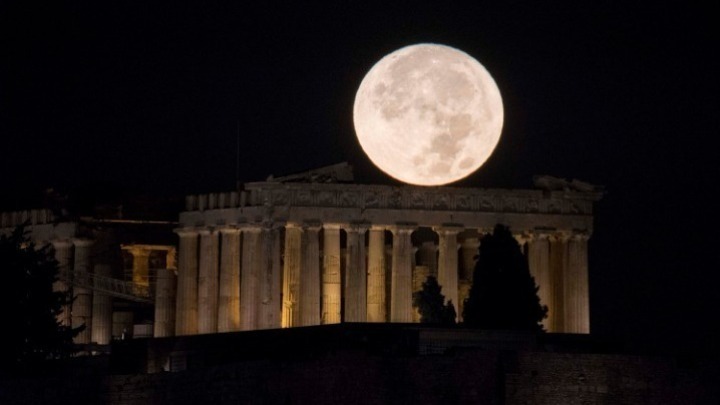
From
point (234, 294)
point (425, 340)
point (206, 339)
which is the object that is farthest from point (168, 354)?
point (234, 294)

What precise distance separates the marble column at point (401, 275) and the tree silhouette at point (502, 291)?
14.2 metres

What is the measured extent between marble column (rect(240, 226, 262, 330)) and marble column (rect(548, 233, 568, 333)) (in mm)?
13307

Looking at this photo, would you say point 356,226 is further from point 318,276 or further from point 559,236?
point 559,236

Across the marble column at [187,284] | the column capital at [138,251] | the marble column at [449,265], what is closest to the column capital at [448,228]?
the marble column at [449,265]

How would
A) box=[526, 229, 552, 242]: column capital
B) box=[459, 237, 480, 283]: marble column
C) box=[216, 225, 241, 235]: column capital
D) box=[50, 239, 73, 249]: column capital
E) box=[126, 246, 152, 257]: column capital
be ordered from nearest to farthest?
box=[216, 225, 241, 235]: column capital < box=[526, 229, 552, 242]: column capital < box=[50, 239, 73, 249]: column capital < box=[459, 237, 480, 283]: marble column < box=[126, 246, 152, 257]: column capital

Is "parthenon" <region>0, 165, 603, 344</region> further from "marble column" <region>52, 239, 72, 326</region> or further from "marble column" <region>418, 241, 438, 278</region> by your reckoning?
"marble column" <region>418, 241, 438, 278</region>

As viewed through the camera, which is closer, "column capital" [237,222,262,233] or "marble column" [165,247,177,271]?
"column capital" [237,222,262,233]

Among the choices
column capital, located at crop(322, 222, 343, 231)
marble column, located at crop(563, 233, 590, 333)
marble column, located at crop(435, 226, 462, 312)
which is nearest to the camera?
column capital, located at crop(322, 222, 343, 231)

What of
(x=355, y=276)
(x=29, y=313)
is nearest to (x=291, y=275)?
(x=355, y=276)

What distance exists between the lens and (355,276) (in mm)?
113938

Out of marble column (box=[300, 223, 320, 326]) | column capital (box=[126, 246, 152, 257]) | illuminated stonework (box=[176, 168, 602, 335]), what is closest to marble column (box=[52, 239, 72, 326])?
column capital (box=[126, 246, 152, 257])

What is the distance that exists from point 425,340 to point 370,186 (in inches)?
1017

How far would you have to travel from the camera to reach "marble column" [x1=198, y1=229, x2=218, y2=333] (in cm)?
11544

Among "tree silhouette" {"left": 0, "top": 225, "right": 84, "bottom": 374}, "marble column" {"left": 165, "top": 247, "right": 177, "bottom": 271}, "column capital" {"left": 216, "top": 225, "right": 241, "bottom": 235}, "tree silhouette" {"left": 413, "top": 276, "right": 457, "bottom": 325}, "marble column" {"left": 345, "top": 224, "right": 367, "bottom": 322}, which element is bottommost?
"tree silhouette" {"left": 0, "top": 225, "right": 84, "bottom": 374}
